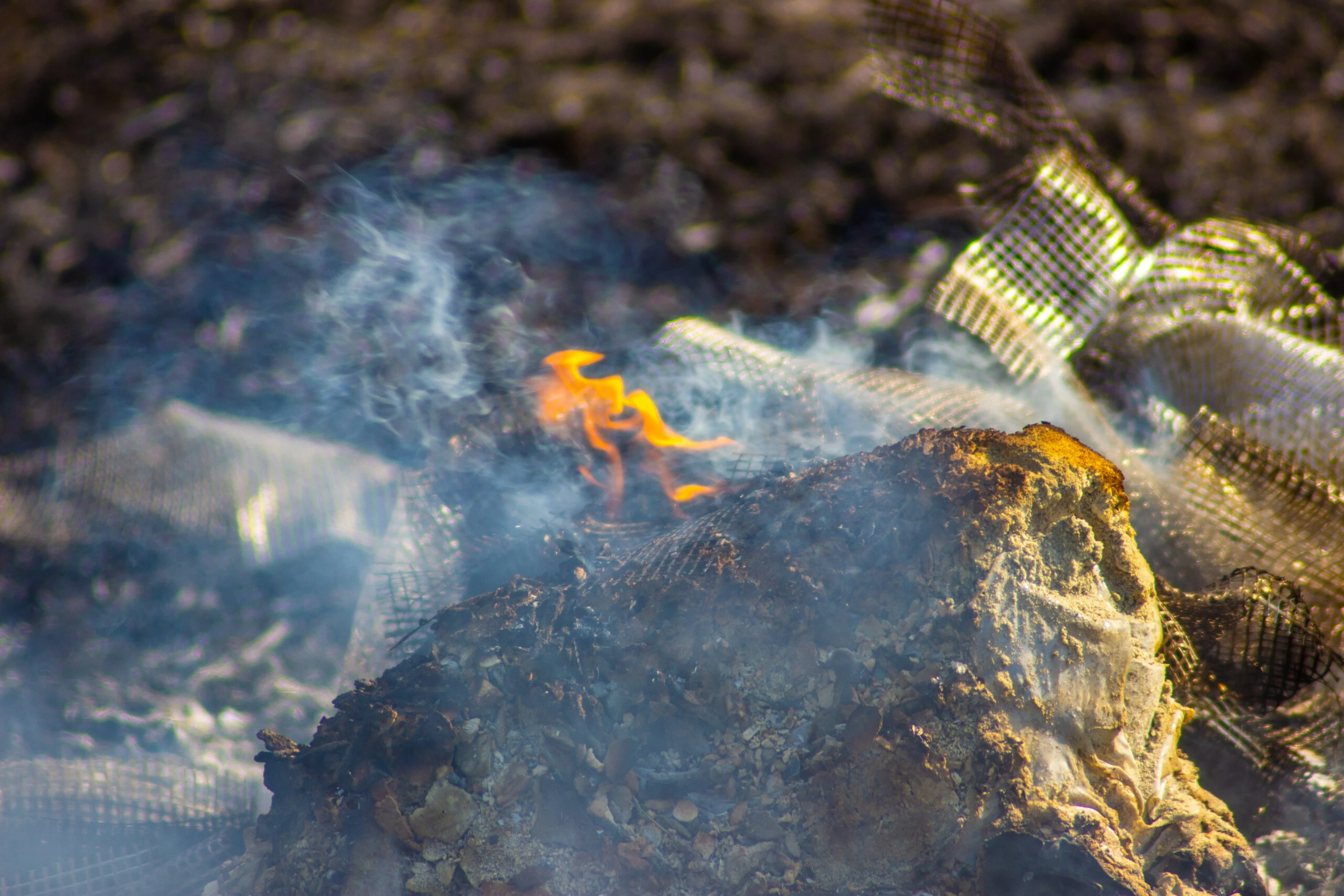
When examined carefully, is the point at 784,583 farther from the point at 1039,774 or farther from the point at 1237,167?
the point at 1237,167

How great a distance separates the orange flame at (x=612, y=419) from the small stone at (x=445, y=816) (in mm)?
845

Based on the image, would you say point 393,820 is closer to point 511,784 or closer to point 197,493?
point 511,784

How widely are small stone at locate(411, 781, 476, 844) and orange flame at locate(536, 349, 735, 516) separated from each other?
2.77 feet

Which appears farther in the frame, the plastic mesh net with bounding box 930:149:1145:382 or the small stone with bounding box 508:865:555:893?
the plastic mesh net with bounding box 930:149:1145:382

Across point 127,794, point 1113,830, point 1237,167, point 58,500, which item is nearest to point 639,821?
point 1113,830

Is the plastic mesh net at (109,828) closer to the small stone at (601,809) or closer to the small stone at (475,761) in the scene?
the small stone at (475,761)

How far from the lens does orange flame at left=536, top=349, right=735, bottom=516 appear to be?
6.97 feet

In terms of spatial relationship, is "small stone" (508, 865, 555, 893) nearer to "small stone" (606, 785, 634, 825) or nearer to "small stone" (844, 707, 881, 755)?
"small stone" (606, 785, 634, 825)

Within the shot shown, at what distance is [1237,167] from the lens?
361 cm

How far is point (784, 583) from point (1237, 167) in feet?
12.4

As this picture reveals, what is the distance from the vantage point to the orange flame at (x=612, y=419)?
6.97ft

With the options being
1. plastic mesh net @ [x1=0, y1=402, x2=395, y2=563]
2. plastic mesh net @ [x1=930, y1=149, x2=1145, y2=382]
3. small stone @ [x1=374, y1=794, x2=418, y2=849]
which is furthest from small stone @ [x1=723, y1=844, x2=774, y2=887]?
plastic mesh net @ [x1=930, y1=149, x2=1145, y2=382]

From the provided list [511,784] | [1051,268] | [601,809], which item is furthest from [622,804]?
[1051,268]

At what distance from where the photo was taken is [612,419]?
2.22 metres
